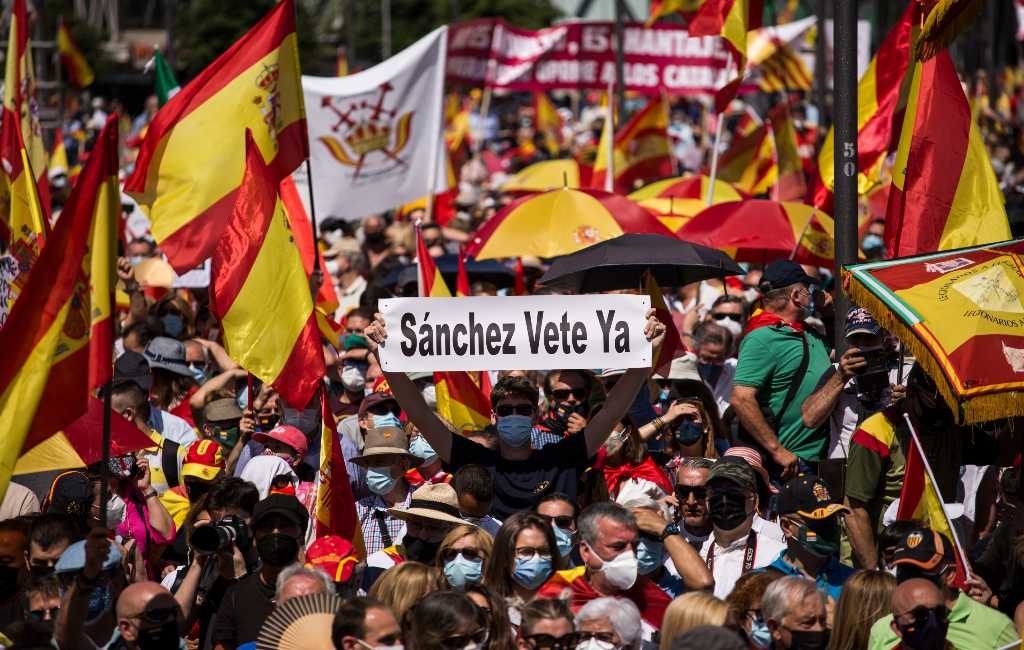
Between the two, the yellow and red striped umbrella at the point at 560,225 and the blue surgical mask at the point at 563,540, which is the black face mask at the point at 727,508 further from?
the yellow and red striped umbrella at the point at 560,225

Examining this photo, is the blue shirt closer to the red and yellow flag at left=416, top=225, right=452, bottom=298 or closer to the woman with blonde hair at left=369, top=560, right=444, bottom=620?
the woman with blonde hair at left=369, top=560, right=444, bottom=620

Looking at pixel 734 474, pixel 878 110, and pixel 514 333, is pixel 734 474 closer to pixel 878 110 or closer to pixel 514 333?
pixel 514 333

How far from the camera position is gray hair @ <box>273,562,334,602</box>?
20.3 ft

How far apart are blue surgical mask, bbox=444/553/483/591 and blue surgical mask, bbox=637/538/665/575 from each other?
573mm

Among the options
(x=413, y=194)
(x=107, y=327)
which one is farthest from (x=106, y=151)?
(x=413, y=194)

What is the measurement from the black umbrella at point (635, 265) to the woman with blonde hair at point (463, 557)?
9.56 ft

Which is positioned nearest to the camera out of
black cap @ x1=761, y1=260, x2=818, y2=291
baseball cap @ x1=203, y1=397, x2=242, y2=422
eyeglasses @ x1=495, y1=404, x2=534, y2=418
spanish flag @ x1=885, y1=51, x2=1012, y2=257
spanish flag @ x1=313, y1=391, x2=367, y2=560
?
eyeglasses @ x1=495, y1=404, x2=534, y2=418

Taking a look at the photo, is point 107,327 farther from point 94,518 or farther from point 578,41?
point 578,41

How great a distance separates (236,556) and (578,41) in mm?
13376

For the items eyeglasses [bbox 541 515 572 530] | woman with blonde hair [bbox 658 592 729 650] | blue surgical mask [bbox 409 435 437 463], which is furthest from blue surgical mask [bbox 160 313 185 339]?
woman with blonde hair [bbox 658 592 729 650]

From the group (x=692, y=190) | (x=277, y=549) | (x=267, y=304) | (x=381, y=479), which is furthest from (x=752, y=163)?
(x=277, y=549)

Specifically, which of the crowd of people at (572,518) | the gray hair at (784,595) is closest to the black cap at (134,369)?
the crowd of people at (572,518)

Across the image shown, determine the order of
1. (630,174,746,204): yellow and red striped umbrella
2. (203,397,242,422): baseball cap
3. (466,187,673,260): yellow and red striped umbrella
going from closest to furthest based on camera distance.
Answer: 1. (203,397,242,422): baseball cap
2. (466,187,673,260): yellow and red striped umbrella
3. (630,174,746,204): yellow and red striped umbrella

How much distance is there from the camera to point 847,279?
730cm
